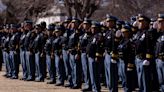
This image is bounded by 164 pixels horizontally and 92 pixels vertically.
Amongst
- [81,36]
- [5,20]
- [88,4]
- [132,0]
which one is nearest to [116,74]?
[81,36]

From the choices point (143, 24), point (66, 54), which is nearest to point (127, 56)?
point (143, 24)

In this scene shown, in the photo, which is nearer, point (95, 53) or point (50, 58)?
point (95, 53)

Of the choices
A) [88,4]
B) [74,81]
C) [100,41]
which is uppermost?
[88,4]

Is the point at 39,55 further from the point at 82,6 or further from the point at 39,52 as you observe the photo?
the point at 82,6

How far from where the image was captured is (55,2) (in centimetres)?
2822

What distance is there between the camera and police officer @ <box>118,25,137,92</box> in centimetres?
1252

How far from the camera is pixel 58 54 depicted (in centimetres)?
1581

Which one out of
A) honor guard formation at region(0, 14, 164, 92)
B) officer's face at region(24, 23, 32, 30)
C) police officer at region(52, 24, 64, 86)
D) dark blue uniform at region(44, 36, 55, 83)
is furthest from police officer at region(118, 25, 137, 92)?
officer's face at region(24, 23, 32, 30)

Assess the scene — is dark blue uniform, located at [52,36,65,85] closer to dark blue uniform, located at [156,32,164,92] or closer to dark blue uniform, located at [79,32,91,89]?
dark blue uniform, located at [79,32,91,89]

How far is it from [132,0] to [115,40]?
610 inches

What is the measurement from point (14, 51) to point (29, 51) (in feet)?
3.62

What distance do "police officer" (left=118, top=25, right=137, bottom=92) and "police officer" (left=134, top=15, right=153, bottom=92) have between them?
613mm

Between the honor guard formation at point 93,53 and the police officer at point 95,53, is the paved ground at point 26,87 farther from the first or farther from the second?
the police officer at point 95,53

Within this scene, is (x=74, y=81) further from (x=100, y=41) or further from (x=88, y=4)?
(x=88, y=4)
